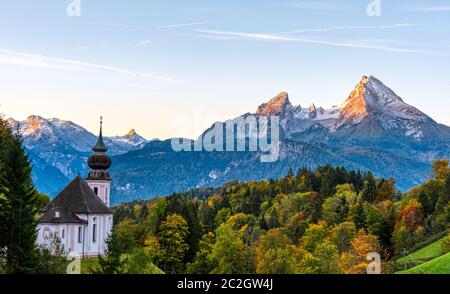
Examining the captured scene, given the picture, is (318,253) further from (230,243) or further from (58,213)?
(58,213)

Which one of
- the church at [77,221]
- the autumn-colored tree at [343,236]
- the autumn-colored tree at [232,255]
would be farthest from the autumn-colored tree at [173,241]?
the autumn-colored tree at [343,236]

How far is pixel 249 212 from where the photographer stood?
191 metres

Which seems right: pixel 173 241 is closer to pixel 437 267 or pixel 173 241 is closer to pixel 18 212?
pixel 437 267

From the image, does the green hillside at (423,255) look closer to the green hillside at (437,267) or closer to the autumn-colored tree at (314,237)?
the autumn-colored tree at (314,237)

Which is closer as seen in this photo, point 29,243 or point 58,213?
point 29,243

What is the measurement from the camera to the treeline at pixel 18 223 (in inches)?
2100

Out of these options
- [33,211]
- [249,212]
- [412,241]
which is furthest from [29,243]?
[249,212]

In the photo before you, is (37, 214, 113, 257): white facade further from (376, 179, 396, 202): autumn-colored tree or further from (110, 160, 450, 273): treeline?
(376, 179, 396, 202): autumn-colored tree

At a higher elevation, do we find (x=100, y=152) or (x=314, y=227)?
(x=100, y=152)

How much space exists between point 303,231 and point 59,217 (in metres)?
62.9

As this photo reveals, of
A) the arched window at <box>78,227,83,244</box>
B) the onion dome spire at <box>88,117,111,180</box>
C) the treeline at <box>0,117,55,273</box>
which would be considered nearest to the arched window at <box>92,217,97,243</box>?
the arched window at <box>78,227,83,244</box>

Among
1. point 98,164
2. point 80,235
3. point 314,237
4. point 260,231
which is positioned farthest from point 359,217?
point 80,235

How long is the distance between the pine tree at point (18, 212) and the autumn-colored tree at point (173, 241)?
5138 cm
